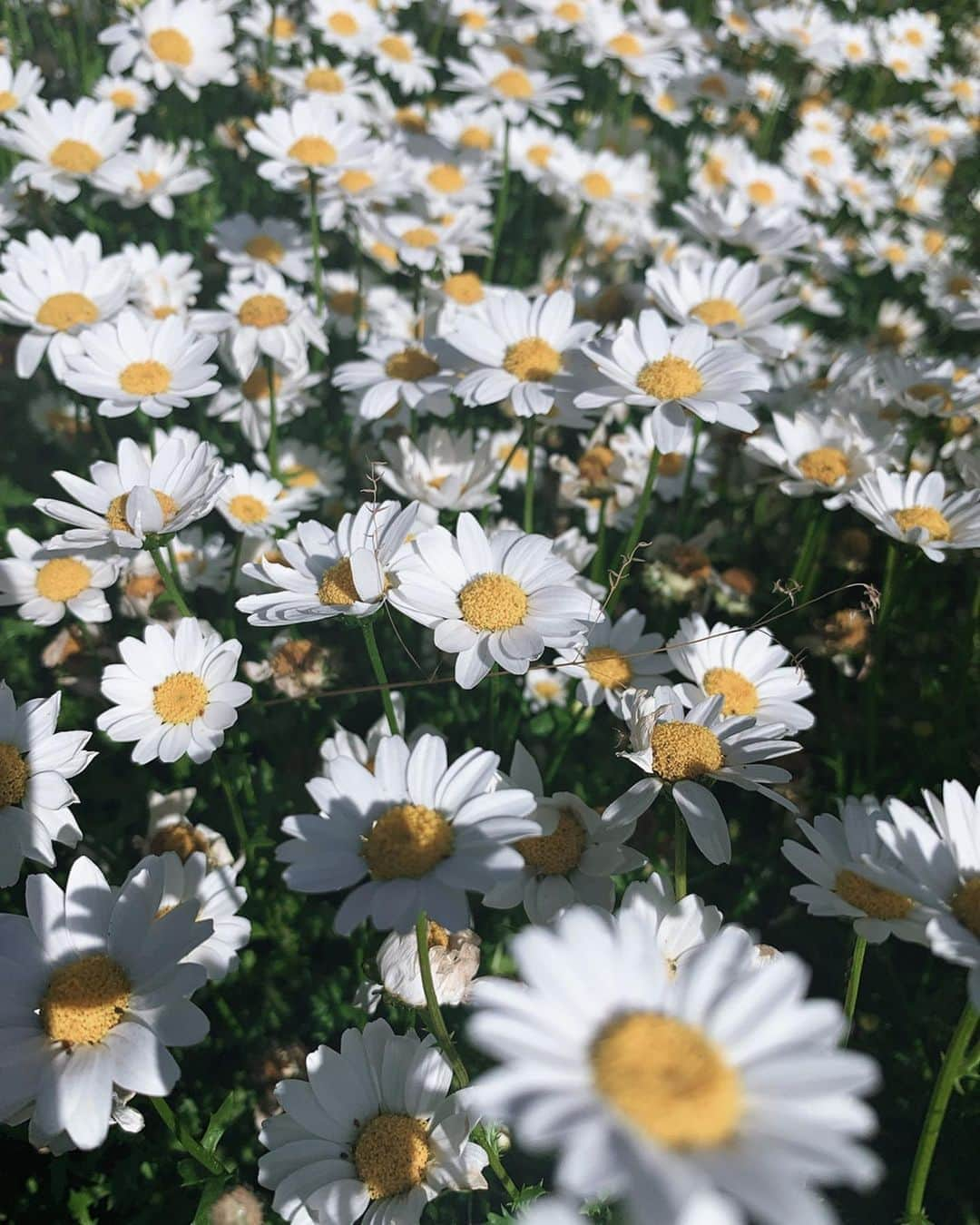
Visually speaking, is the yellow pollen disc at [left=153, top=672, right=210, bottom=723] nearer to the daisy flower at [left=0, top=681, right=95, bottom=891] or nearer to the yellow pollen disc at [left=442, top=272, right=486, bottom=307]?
the daisy flower at [left=0, top=681, right=95, bottom=891]

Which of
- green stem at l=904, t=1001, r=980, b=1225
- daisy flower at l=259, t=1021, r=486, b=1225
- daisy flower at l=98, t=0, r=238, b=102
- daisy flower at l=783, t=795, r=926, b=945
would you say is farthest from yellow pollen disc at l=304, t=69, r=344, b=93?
green stem at l=904, t=1001, r=980, b=1225

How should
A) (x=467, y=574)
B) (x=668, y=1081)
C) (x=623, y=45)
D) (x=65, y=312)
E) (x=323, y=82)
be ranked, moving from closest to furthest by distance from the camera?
(x=668, y=1081) < (x=467, y=574) < (x=65, y=312) < (x=323, y=82) < (x=623, y=45)

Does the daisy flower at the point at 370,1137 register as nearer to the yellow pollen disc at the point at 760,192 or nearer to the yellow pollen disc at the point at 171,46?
the yellow pollen disc at the point at 171,46

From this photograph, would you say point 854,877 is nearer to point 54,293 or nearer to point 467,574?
point 467,574

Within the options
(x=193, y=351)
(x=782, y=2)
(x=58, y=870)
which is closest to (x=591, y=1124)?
(x=58, y=870)

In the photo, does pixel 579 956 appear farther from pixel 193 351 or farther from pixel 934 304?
pixel 934 304

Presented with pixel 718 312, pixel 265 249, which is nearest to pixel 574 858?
pixel 718 312

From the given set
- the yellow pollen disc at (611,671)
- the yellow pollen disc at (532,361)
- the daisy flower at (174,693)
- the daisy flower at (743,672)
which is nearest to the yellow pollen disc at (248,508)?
the daisy flower at (174,693)
